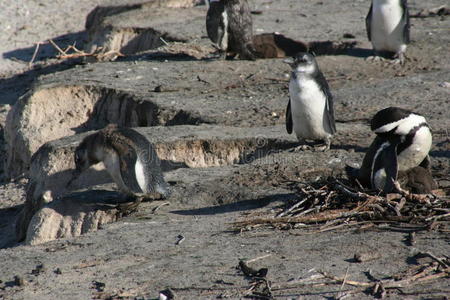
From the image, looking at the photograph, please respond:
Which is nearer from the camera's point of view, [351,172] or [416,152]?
[416,152]

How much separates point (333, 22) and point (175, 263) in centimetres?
784

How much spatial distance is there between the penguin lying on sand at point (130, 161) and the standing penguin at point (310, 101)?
1384 millimetres

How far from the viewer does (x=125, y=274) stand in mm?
4527

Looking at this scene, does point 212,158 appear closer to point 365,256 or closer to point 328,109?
point 328,109

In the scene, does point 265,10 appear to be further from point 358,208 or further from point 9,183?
point 358,208

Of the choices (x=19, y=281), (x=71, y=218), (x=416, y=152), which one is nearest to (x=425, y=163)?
(x=416, y=152)

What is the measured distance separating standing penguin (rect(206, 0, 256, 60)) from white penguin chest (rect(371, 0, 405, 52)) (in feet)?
4.96

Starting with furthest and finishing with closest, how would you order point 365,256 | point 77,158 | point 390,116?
point 77,158
point 390,116
point 365,256

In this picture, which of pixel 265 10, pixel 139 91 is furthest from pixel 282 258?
pixel 265 10

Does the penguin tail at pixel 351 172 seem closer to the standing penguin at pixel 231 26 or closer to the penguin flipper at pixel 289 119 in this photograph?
the penguin flipper at pixel 289 119

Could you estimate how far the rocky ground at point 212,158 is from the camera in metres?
4.41

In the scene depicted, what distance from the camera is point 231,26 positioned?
10.2 metres

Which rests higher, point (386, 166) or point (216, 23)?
→ point (216, 23)

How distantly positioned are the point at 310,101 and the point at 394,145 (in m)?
1.48
